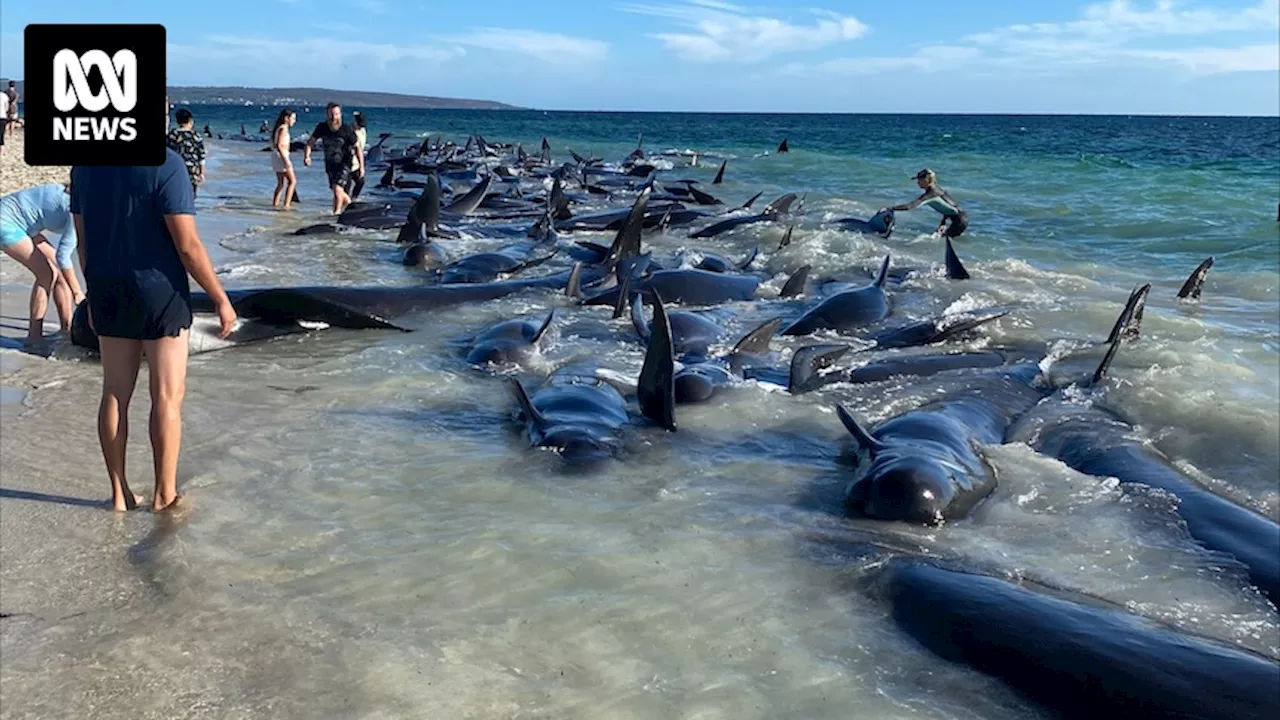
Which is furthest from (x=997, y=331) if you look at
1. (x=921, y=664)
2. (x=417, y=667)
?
(x=417, y=667)

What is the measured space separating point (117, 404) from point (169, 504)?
49 centimetres

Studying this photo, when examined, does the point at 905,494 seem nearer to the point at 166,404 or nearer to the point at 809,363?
the point at 809,363

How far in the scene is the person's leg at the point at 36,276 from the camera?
23.5 feet

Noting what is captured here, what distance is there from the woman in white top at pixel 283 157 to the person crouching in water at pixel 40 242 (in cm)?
938

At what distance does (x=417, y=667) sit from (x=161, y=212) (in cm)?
208

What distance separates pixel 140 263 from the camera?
4.04m

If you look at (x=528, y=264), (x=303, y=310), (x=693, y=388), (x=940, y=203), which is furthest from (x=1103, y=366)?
(x=940, y=203)

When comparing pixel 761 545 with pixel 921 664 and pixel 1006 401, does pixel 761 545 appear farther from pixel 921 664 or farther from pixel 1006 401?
pixel 1006 401

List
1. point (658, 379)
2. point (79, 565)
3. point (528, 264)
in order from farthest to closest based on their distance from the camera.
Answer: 1. point (528, 264)
2. point (658, 379)
3. point (79, 565)

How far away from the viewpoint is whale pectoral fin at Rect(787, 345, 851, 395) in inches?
276

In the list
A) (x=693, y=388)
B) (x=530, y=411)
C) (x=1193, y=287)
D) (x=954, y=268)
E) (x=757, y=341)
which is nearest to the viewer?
(x=530, y=411)

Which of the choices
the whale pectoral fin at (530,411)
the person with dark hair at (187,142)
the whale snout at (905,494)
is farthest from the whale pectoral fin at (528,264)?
the whale snout at (905,494)

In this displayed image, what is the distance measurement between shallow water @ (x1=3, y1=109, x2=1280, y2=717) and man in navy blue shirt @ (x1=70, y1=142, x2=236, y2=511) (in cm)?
74

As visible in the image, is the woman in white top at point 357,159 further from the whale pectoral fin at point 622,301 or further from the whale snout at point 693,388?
the whale snout at point 693,388
